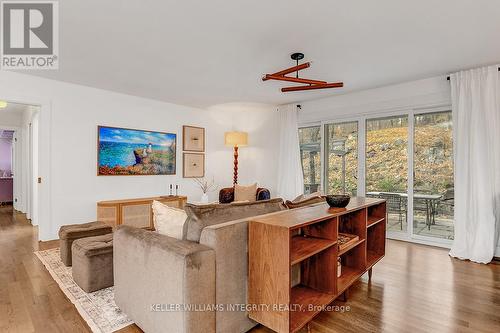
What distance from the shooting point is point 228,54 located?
3070mm

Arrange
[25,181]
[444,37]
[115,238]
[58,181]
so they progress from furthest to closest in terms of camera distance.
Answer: [25,181] → [58,181] → [444,37] → [115,238]

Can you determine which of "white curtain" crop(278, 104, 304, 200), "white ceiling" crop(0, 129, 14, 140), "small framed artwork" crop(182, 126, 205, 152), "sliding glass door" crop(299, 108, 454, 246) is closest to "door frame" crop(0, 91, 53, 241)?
"small framed artwork" crop(182, 126, 205, 152)

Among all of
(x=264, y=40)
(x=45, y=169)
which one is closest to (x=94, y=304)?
(x=45, y=169)

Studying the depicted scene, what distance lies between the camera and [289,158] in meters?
5.38

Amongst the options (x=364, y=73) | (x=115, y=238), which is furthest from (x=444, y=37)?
Result: (x=115, y=238)

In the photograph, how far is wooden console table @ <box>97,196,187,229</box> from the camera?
4.25 metres

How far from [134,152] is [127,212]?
3.67 feet

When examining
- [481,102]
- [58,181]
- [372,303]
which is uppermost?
[481,102]

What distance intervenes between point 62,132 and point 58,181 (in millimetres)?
749

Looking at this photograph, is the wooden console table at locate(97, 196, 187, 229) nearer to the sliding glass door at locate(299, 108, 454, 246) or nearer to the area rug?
the area rug

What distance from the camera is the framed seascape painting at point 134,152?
4.47 meters

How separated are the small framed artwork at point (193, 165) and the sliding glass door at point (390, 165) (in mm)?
3356

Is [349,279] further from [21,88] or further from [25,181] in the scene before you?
[25,181]

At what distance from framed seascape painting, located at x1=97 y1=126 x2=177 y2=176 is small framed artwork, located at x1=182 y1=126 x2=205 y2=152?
0.24 meters
